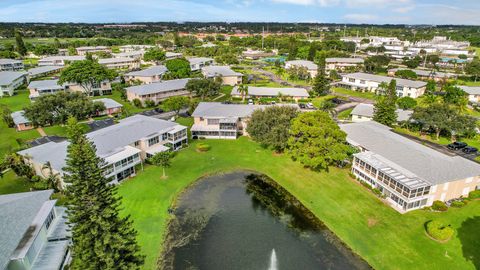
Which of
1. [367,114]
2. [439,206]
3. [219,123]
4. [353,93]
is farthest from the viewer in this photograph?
[353,93]

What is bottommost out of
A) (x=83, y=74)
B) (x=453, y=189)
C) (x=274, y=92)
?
(x=453, y=189)

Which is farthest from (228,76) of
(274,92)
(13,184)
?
(13,184)

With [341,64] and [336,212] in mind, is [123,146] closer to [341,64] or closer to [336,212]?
[336,212]

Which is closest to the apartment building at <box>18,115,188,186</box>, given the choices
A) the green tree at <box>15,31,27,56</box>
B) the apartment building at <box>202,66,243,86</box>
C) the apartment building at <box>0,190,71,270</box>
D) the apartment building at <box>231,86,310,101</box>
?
the apartment building at <box>0,190,71,270</box>


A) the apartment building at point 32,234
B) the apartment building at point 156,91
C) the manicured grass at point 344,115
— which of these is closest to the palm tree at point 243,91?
the apartment building at point 156,91

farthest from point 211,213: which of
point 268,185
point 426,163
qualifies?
point 426,163

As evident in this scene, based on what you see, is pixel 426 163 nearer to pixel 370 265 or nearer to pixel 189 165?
pixel 370 265
